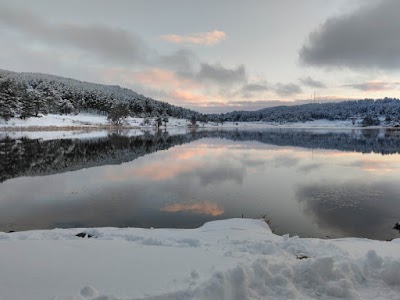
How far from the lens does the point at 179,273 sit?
7.40m

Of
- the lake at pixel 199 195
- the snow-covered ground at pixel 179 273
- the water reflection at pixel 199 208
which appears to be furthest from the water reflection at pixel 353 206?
the snow-covered ground at pixel 179 273

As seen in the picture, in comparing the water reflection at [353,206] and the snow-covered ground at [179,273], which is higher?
the snow-covered ground at [179,273]

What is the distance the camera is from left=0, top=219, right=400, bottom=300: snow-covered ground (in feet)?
20.8

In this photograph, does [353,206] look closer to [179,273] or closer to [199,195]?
[199,195]

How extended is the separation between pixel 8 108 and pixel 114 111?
52412 millimetres

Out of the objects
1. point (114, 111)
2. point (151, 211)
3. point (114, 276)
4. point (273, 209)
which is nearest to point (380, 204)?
point (273, 209)

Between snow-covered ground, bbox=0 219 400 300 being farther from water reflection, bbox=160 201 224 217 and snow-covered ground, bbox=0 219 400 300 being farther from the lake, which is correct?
water reflection, bbox=160 201 224 217

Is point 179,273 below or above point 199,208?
above

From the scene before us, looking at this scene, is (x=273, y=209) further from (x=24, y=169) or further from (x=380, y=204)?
(x=24, y=169)

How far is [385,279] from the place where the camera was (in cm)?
752

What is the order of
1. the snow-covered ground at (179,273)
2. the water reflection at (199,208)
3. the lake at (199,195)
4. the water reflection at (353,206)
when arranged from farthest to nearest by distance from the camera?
1. the water reflection at (199,208)
2. the lake at (199,195)
3. the water reflection at (353,206)
4. the snow-covered ground at (179,273)

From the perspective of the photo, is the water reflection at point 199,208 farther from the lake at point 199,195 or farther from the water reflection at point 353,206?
the water reflection at point 353,206

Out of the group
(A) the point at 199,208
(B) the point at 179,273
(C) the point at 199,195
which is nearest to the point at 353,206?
(A) the point at 199,208

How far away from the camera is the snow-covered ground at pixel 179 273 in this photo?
6.34m
